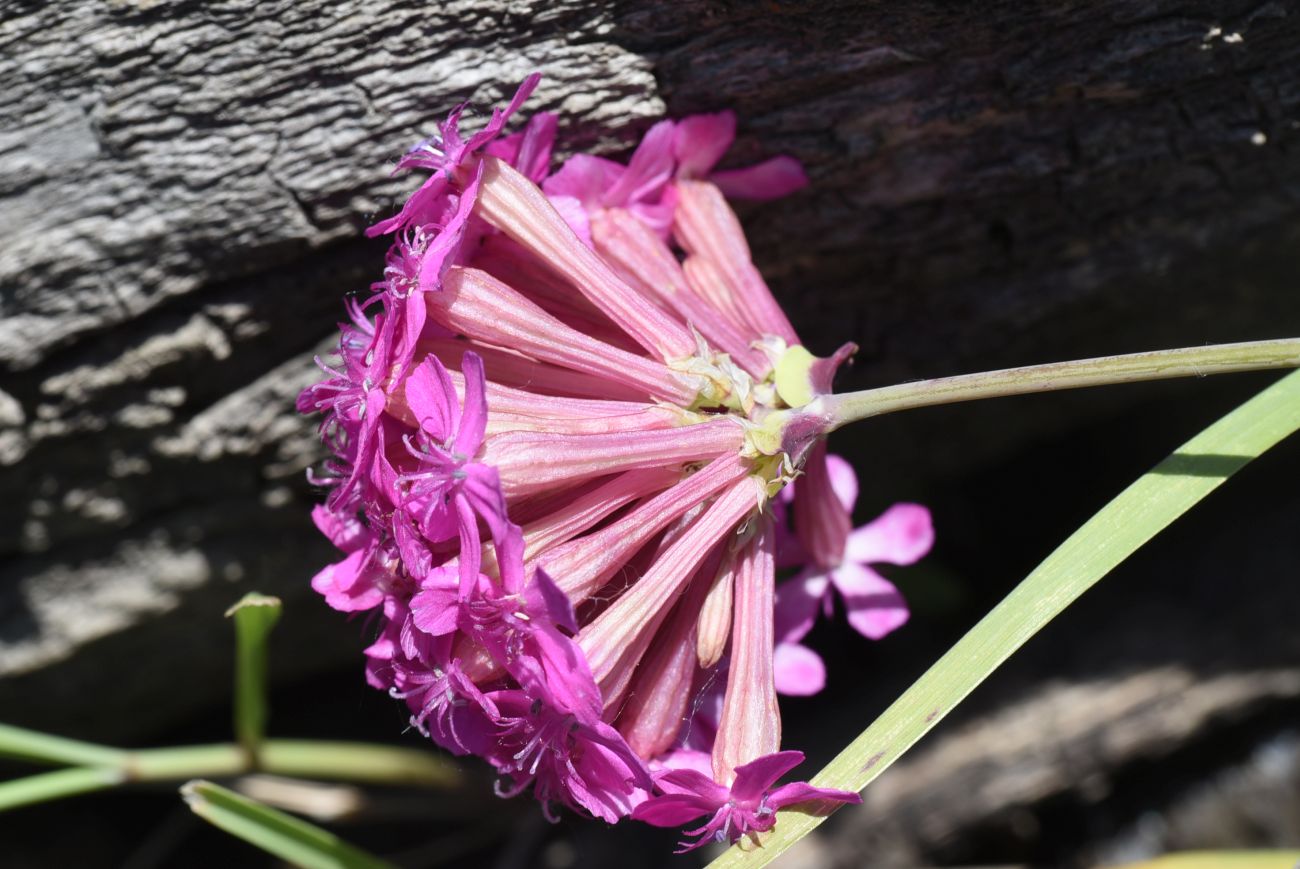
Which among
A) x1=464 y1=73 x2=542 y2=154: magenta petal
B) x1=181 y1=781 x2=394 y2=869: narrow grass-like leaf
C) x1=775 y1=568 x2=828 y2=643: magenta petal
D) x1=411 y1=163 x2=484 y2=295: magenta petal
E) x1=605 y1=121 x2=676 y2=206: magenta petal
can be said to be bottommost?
x1=181 y1=781 x2=394 y2=869: narrow grass-like leaf

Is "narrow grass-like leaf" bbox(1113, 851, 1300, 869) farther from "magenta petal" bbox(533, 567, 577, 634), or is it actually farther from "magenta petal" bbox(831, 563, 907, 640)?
"magenta petal" bbox(533, 567, 577, 634)

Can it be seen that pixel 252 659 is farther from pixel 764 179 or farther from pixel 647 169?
pixel 764 179

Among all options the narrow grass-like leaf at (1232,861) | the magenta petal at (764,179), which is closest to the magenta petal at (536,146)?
the magenta petal at (764,179)

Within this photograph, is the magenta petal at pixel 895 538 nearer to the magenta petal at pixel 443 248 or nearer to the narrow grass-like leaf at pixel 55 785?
the magenta petal at pixel 443 248

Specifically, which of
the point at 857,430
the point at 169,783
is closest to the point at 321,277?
the point at 857,430

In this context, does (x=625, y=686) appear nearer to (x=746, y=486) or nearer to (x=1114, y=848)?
(x=746, y=486)

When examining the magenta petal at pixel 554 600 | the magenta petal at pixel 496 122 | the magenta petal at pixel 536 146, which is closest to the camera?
the magenta petal at pixel 554 600

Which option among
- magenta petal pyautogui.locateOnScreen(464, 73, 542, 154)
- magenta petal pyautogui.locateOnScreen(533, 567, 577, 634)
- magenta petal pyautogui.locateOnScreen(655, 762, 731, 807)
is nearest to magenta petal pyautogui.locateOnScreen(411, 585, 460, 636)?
magenta petal pyautogui.locateOnScreen(533, 567, 577, 634)
